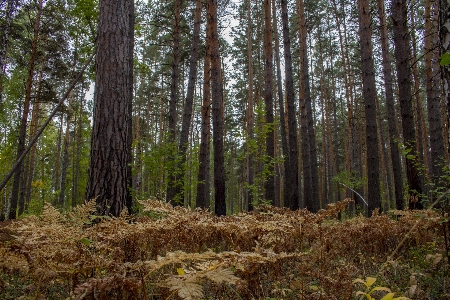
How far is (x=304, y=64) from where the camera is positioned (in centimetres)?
1316

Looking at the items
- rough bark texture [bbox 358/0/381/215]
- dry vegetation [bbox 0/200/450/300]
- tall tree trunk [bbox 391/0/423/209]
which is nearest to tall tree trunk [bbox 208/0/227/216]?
rough bark texture [bbox 358/0/381/215]

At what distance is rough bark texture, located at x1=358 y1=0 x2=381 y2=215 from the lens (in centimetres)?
830

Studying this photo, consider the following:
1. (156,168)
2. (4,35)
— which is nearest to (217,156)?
(156,168)

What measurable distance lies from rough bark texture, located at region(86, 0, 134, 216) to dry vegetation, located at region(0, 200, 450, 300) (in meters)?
1.22

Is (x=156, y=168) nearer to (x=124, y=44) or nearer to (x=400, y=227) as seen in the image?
(x=124, y=44)

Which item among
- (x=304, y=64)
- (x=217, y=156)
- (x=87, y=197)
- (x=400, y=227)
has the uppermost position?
(x=304, y=64)

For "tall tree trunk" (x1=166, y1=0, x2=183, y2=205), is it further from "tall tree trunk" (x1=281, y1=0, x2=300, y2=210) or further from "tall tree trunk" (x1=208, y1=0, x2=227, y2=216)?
"tall tree trunk" (x1=281, y1=0, x2=300, y2=210)

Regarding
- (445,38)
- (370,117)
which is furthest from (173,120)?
(445,38)

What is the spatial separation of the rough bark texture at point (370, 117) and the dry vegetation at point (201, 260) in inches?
188

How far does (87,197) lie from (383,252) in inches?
140

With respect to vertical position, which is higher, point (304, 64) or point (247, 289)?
point (304, 64)

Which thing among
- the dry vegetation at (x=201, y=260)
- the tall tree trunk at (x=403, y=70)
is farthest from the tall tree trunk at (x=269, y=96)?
the dry vegetation at (x=201, y=260)

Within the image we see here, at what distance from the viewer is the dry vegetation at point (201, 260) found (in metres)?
1.38

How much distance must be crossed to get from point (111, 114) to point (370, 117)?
728cm
